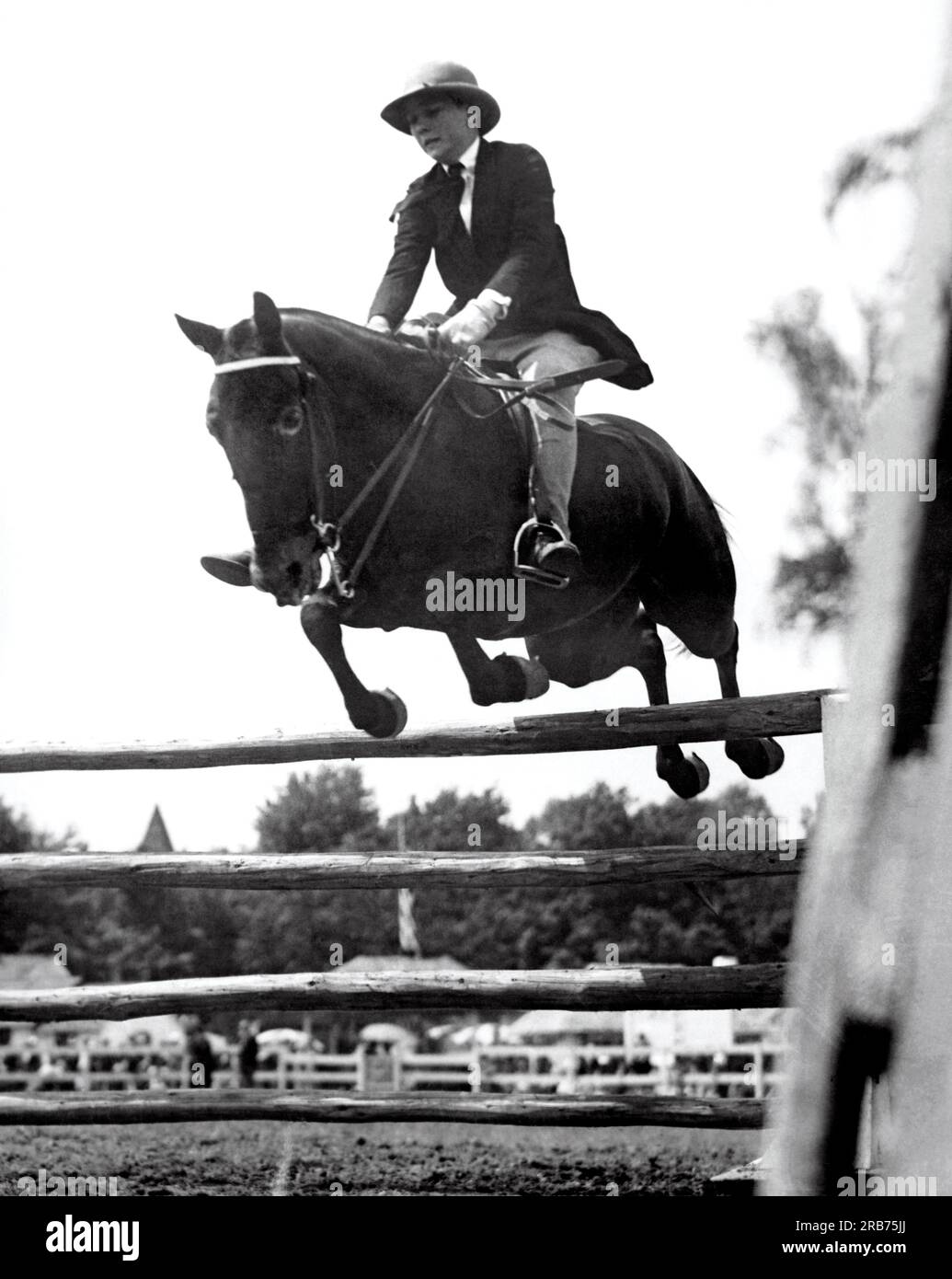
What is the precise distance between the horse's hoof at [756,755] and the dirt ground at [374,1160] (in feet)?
4.53

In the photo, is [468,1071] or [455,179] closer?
[455,179]

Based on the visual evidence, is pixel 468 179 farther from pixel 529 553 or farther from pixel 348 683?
pixel 348 683

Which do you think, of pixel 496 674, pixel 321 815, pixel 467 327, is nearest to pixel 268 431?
pixel 467 327

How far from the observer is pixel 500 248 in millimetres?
5020

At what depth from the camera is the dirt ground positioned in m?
5.09

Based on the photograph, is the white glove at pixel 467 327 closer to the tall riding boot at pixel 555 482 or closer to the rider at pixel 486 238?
the rider at pixel 486 238

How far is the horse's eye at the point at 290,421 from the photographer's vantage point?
4.30 m

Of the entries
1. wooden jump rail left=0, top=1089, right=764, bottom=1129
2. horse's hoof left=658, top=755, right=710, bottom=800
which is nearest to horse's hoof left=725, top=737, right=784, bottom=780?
horse's hoof left=658, top=755, right=710, bottom=800

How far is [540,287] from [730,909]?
284cm

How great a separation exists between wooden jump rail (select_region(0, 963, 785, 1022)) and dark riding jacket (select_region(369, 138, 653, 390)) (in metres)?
2.05

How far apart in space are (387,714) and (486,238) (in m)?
1.63

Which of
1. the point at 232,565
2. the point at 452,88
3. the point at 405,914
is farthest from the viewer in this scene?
the point at 405,914

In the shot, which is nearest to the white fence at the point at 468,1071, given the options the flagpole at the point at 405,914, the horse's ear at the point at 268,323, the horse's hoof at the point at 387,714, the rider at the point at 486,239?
the flagpole at the point at 405,914

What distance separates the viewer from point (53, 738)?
564 cm
